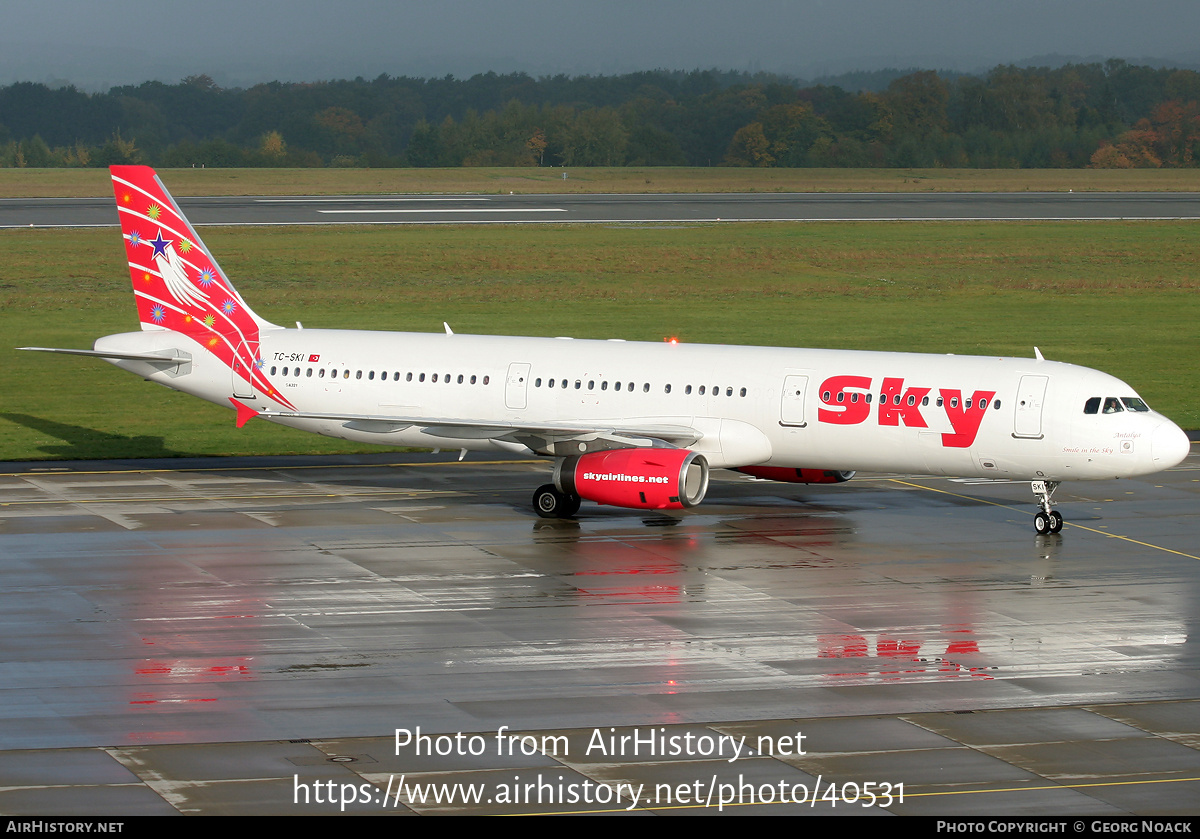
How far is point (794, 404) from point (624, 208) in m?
111

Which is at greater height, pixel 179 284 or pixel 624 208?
pixel 624 208

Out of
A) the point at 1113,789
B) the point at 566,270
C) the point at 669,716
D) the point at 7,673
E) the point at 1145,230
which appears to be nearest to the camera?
the point at 1113,789

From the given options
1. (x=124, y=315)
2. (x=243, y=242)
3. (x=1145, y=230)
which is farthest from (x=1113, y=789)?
(x=1145, y=230)

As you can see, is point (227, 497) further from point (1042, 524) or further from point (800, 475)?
point (1042, 524)

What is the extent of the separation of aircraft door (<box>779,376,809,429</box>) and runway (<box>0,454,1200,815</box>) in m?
2.75

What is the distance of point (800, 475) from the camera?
4191 cm

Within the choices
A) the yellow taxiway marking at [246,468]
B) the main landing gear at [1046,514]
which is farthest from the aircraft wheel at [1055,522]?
the yellow taxiway marking at [246,468]

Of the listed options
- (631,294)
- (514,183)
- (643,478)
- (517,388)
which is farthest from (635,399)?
(514,183)

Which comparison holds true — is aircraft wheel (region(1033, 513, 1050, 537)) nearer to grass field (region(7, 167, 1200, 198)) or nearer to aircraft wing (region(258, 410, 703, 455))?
aircraft wing (region(258, 410, 703, 455))

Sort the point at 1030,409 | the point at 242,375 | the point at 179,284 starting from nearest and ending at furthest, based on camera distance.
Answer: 1. the point at 1030,409
2. the point at 242,375
3. the point at 179,284

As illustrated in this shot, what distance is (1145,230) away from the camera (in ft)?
427

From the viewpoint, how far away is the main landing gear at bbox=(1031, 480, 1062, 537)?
126 feet
